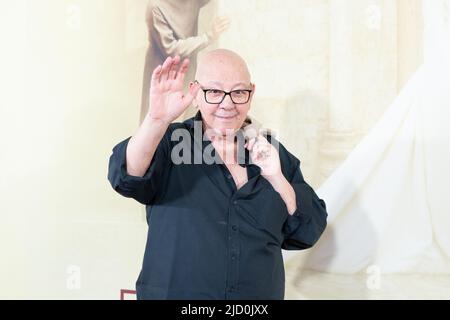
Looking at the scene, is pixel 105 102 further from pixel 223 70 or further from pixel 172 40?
pixel 223 70

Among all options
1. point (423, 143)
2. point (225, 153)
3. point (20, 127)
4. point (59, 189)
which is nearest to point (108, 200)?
point (59, 189)

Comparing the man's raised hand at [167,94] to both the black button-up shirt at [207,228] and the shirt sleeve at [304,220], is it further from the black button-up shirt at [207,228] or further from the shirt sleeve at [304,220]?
the shirt sleeve at [304,220]

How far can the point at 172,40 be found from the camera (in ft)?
9.02

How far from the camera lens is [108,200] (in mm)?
2852

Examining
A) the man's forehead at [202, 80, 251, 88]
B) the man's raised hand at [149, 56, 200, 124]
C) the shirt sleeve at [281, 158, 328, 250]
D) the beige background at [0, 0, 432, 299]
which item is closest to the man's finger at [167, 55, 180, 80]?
the man's raised hand at [149, 56, 200, 124]

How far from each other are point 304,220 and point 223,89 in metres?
0.50

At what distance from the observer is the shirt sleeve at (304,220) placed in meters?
1.78

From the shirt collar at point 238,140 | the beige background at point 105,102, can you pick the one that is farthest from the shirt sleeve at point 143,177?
the beige background at point 105,102

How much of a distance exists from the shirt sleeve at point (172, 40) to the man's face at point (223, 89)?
0.99m

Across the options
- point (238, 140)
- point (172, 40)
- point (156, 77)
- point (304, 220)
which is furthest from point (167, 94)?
point (172, 40)

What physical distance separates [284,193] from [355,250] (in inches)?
38.4

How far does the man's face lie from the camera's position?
1758mm

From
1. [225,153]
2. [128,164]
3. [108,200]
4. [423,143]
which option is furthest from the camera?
[108,200]

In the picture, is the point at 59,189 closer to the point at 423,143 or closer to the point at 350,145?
the point at 350,145
